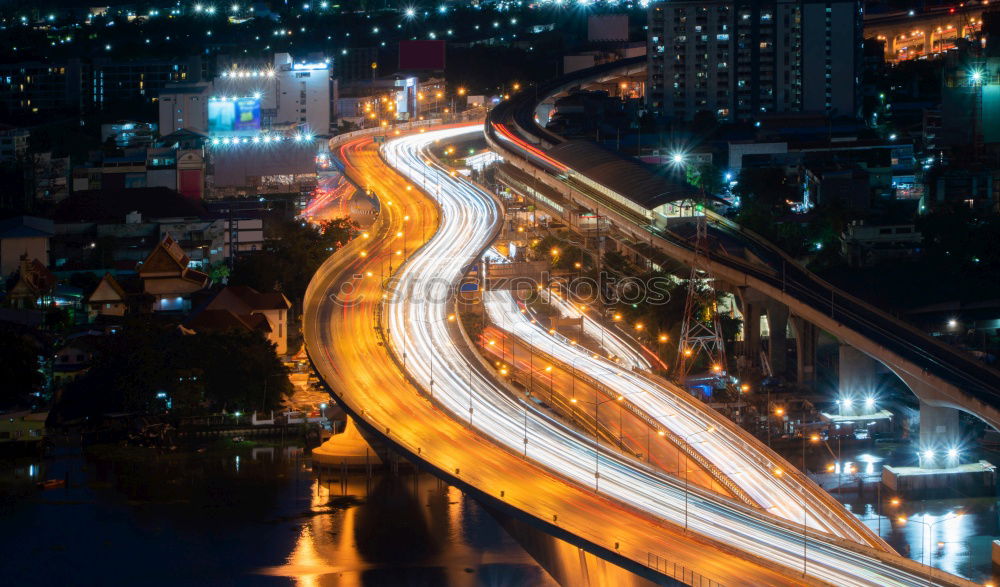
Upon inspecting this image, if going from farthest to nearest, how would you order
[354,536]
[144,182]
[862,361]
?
[144,182], [862,361], [354,536]

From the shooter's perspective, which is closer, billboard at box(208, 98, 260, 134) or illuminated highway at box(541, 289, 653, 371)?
illuminated highway at box(541, 289, 653, 371)

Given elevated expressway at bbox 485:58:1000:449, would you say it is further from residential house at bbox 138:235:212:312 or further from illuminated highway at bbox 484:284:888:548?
residential house at bbox 138:235:212:312

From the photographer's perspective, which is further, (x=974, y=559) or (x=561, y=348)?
(x=561, y=348)

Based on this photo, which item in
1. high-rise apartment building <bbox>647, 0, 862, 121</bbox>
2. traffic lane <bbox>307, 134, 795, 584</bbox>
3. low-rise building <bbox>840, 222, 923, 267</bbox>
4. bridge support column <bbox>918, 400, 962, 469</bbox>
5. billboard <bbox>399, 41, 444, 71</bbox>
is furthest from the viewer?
billboard <bbox>399, 41, 444, 71</bbox>

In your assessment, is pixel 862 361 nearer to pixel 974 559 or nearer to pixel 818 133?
pixel 974 559

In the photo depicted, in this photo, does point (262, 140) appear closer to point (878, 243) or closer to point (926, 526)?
point (878, 243)

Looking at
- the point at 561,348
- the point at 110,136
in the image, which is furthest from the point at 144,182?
the point at 561,348

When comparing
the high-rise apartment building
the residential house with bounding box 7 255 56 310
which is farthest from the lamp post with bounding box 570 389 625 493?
the high-rise apartment building
